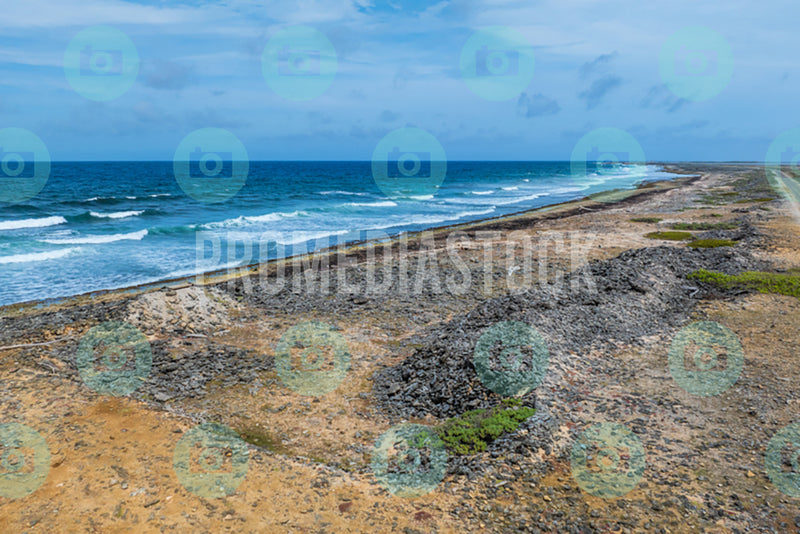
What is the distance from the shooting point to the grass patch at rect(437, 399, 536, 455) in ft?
27.1

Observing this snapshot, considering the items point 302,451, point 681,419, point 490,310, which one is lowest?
point 302,451

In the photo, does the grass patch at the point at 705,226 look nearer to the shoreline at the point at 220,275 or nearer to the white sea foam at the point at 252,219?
the shoreline at the point at 220,275

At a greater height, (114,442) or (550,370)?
(550,370)

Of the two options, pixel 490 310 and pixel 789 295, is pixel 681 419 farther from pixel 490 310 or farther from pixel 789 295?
pixel 789 295

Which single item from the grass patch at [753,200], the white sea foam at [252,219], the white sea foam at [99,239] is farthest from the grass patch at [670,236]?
the white sea foam at [99,239]

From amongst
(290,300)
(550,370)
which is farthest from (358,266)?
(550,370)

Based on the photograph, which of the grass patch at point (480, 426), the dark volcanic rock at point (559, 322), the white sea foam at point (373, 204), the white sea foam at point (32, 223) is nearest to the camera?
the grass patch at point (480, 426)

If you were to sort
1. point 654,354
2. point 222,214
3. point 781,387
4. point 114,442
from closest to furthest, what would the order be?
point 114,442
point 781,387
point 654,354
point 222,214

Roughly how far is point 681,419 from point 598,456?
2.37 m

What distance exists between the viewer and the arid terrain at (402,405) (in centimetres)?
677

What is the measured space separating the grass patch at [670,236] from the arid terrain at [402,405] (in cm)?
898

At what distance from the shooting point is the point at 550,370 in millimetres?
10352

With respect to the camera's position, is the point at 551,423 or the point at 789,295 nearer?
the point at 551,423

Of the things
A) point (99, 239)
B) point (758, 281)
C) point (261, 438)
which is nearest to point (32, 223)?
point (99, 239)
